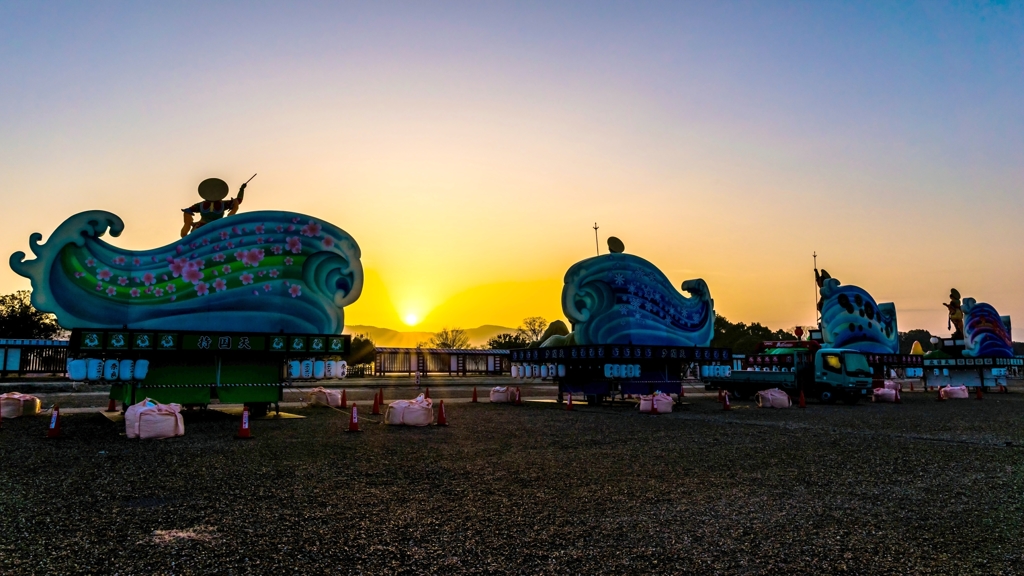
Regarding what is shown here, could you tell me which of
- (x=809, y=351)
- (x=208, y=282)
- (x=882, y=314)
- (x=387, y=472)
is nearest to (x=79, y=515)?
(x=387, y=472)

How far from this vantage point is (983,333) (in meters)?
43.0

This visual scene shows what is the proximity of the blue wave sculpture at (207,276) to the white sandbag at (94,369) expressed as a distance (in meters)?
1.54

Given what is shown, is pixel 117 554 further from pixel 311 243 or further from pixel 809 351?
pixel 809 351

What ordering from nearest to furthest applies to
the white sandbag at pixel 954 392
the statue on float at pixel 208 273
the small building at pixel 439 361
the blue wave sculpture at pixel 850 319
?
the statue on float at pixel 208 273 → the white sandbag at pixel 954 392 → the blue wave sculpture at pixel 850 319 → the small building at pixel 439 361

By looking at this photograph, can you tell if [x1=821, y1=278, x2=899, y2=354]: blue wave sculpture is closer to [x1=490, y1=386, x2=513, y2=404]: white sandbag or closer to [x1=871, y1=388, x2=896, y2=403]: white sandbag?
[x1=871, y1=388, x2=896, y2=403]: white sandbag

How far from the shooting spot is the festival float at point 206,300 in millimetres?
19000

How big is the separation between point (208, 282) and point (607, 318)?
15.8 m

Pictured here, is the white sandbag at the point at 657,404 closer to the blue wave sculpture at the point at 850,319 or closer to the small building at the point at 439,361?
the blue wave sculpture at the point at 850,319

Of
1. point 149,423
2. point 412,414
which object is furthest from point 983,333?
point 149,423

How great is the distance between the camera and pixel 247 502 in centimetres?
869

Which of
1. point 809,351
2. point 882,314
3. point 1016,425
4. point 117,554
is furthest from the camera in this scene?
point 882,314

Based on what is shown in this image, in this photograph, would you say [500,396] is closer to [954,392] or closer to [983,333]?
[954,392]

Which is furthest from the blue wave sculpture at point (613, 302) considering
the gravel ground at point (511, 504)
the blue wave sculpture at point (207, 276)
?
the gravel ground at point (511, 504)

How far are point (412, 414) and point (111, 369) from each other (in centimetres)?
879
